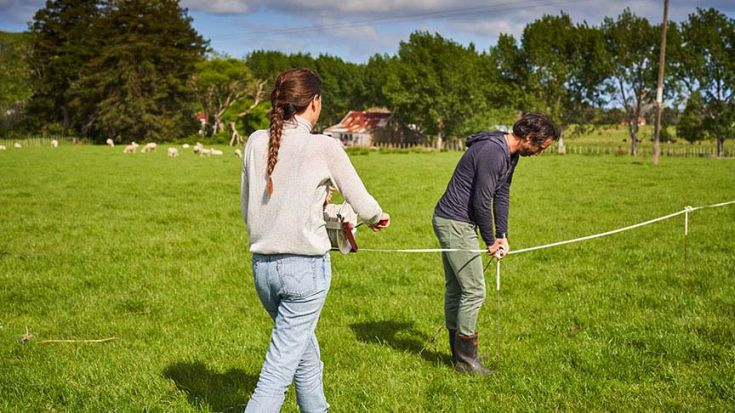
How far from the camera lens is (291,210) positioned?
11.9 feet

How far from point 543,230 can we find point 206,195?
36.5ft

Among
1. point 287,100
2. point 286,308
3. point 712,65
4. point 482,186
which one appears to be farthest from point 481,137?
point 712,65

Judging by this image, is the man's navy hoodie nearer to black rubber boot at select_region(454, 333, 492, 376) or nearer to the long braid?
black rubber boot at select_region(454, 333, 492, 376)

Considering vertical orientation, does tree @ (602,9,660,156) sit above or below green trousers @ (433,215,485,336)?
above

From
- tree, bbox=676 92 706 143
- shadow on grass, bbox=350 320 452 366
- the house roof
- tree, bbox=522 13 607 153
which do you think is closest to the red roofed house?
the house roof

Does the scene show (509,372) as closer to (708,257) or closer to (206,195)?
(708,257)

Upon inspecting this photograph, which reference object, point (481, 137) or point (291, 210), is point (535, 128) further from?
point (291, 210)

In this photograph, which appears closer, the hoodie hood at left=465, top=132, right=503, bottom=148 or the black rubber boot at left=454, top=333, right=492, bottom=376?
the hoodie hood at left=465, top=132, right=503, bottom=148

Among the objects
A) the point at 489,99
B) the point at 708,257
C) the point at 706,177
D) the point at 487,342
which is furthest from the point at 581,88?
the point at 487,342

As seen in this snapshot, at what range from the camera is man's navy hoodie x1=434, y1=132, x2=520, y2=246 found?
18.0 feet

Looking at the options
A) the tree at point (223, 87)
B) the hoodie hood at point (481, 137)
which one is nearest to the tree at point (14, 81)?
the tree at point (223, 87)

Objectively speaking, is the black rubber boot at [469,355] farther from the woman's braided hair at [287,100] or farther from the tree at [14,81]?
the tree at [14,81]

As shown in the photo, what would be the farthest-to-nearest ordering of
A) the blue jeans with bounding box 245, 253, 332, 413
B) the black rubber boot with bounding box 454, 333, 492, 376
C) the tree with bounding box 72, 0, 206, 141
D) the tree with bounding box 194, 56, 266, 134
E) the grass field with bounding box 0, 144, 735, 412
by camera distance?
1. the tree with bounding box 194, 56, 266, 134
2. the tree with bounding box 72, 0, 206, 141
3. the black rubber boot with bounding box 454, 333, 492, 376
4. the grass field with bounding box 0, 144, 735, 412
5. the blue jeans with bounding box 245, 253, 332, 413

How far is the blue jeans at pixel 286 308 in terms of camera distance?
3670mm
